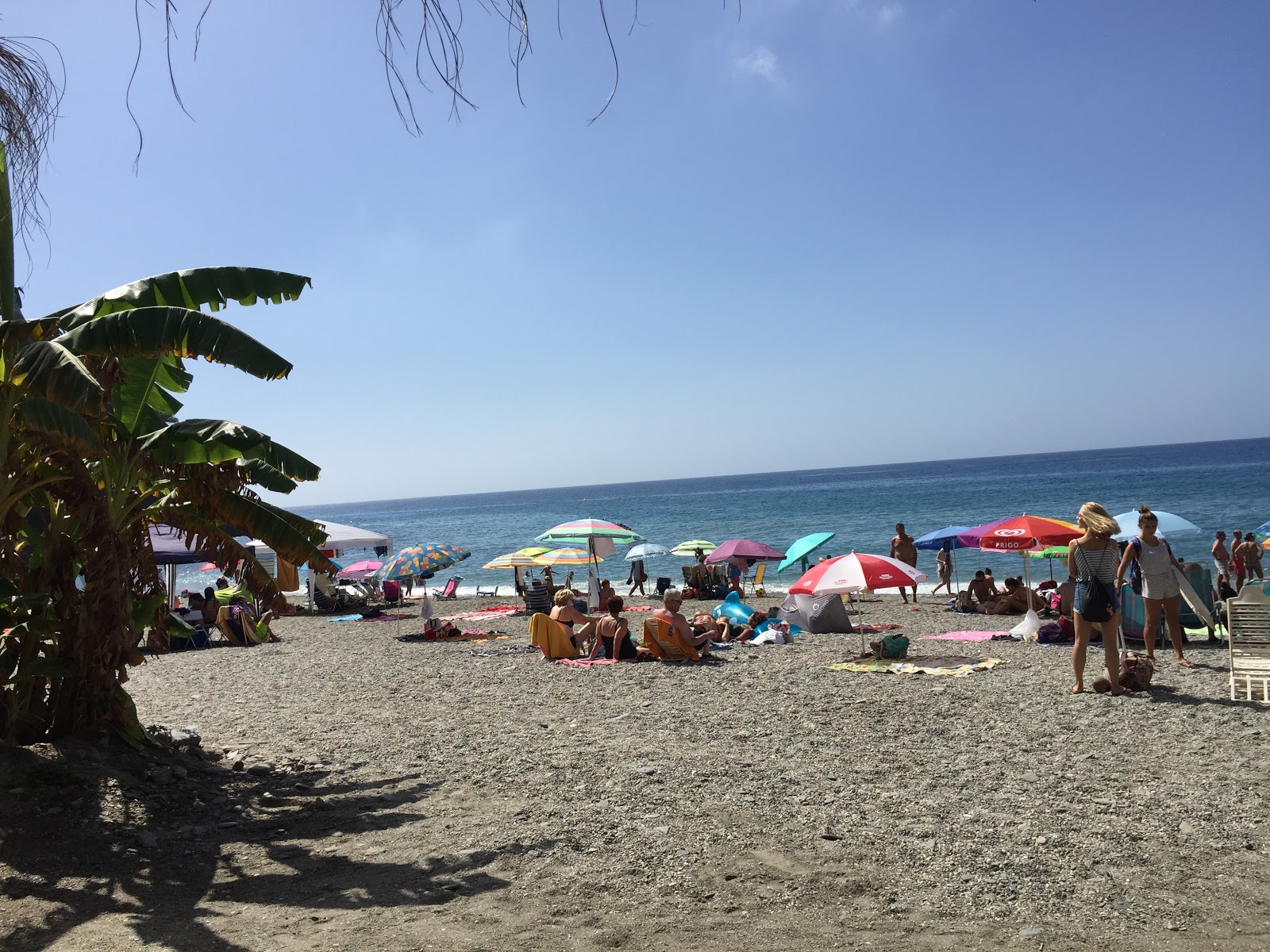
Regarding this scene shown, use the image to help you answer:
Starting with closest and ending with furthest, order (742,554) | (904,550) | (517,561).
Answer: (904,550)
(517,561)
(742,554)

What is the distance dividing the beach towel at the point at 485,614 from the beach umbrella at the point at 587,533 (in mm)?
1806

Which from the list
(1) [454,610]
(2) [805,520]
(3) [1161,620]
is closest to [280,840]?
(3) [1161,620]

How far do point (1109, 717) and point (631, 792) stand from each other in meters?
4.29

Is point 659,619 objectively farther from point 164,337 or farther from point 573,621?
point 164,337

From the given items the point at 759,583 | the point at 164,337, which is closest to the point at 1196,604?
the point at 164,337

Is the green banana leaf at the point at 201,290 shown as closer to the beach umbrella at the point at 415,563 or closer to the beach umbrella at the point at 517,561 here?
the beach umbrella at the point at 415,563

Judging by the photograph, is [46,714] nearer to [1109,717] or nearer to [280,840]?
[280,840]

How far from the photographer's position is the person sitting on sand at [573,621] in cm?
1335

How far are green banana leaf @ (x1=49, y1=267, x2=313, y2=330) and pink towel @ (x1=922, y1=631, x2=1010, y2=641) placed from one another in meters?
10.8

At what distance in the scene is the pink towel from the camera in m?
13.8

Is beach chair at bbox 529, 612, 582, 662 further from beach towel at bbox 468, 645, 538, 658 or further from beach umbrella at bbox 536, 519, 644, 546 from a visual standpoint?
beach umbrella at bbox 536, 519, 644, 546

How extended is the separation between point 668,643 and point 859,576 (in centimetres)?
264

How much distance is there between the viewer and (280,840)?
18.1ft

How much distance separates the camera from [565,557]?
2020 cm
